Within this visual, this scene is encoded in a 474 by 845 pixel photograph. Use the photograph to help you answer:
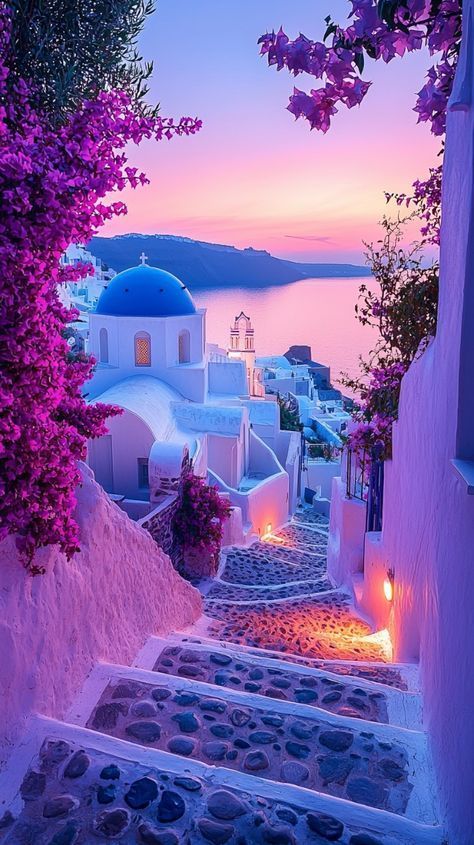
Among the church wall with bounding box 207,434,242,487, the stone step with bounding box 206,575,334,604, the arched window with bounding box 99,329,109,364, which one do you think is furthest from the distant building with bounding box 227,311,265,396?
the stone step with bounding box 206,575,334,604

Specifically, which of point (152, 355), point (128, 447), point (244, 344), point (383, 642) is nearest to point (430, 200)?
point (383, 642)

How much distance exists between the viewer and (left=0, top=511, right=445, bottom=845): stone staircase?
7.58ft

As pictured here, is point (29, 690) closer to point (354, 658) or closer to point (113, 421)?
point (354, 658)

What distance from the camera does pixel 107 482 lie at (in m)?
13.2

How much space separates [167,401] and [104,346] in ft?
9.08

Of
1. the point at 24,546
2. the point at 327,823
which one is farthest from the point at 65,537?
the point at 327,823

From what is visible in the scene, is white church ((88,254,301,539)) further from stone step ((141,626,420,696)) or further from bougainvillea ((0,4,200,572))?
bougainvillea ((0,4,200,572))

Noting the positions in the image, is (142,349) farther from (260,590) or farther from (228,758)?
(228,758)

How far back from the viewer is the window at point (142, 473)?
12898 millimetres

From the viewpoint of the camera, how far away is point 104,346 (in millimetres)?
16312

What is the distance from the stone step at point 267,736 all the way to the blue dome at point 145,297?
1339 centimetres

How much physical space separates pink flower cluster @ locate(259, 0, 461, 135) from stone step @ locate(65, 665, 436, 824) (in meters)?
2.70

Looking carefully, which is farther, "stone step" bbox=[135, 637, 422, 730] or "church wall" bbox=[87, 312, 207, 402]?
"church wall" bbox=[87, 312, 207, 402]

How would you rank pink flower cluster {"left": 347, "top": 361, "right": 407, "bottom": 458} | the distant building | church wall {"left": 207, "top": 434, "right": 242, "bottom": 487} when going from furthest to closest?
the distant building, church wall {"left": 207, "top": 434, "right": 242, "bottom": 487}, pink flower cluster {"left": 347, "top": 361, "right": 407, "bottom": 458}
